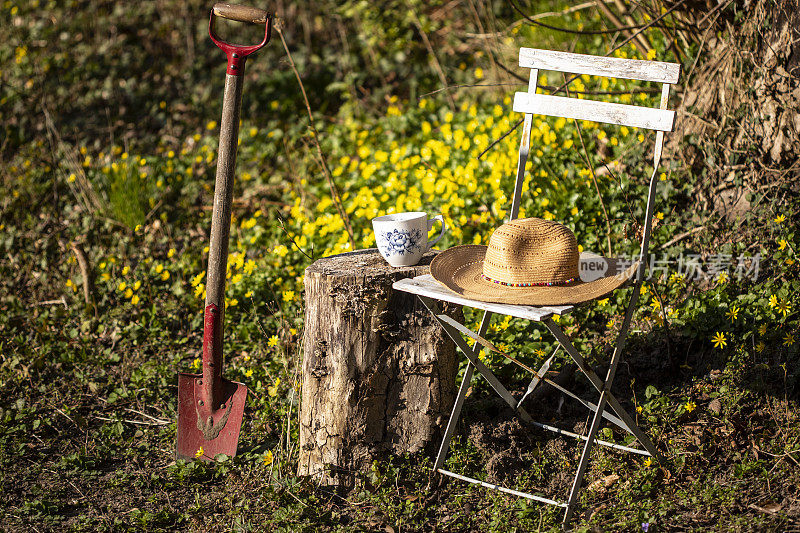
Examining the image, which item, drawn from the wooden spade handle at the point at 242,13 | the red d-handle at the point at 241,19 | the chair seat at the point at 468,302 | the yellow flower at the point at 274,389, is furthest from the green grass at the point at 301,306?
the wooden spade handle at the point at 242,13

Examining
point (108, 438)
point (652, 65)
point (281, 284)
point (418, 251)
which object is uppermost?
point (652, 65)

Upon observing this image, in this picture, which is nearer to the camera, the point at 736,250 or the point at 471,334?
the point at 471,334

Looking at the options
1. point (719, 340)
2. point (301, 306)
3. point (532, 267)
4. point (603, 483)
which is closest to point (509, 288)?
point (532, 267)

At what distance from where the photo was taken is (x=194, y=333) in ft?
13.9

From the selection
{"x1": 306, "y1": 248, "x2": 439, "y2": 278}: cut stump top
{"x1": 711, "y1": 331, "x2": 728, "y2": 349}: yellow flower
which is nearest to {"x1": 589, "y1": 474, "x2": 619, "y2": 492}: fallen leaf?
{"x1": 711, "y1": 331, "x2": 728, "y2": 349}: yellow flower

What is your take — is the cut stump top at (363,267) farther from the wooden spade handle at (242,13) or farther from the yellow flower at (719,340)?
the yellow flower at (719,340)

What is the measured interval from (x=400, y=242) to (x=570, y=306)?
2.37 ft

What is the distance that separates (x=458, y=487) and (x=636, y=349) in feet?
3.64

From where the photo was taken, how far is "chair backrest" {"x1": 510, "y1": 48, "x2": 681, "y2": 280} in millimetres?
2535

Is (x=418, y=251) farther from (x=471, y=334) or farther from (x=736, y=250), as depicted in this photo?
(x=736, y=250)

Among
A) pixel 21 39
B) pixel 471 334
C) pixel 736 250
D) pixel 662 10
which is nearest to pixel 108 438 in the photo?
pixel 471 334

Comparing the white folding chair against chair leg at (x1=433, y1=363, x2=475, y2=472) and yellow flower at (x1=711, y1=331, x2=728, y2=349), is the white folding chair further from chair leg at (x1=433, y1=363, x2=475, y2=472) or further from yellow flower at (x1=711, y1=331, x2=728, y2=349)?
yellow flower at (x1=711, y1=331, x2=728, y2=349)

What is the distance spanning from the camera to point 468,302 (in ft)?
7.99

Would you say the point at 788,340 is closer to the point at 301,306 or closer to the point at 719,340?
the point at 719,340
